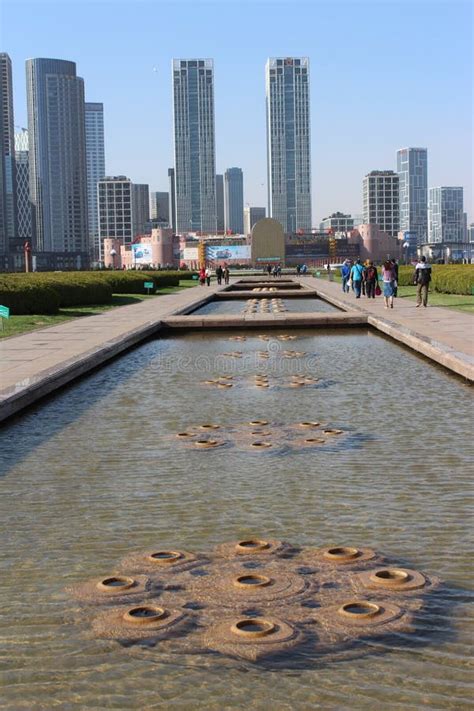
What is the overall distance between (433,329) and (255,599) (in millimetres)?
13529

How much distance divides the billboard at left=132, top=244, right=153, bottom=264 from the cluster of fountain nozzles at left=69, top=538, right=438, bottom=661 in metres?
184

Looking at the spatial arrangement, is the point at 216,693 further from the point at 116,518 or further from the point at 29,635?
the point at 116,518

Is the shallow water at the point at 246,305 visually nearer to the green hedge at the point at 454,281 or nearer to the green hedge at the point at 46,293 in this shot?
the green hedge at the point at 46,293

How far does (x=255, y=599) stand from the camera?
439cm

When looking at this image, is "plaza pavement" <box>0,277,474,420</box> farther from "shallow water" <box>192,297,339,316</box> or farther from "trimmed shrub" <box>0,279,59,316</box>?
"shallow water" <box>192,297,339,316</box>

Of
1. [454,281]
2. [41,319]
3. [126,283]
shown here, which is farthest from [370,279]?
[126,283]

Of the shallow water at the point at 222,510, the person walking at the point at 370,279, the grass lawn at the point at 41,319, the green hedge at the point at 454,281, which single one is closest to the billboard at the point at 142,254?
the green hedge at the point at 454,281

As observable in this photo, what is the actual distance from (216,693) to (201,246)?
587 ft

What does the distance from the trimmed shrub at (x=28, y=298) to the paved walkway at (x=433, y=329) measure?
27.1ft

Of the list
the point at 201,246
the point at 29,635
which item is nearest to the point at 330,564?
the point at 29,635

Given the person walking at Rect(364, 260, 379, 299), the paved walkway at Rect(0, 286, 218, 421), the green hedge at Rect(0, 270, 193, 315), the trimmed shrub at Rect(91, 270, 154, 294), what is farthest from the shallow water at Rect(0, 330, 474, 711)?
the trimmed shrub at Rect(91, 270, 154, 294)

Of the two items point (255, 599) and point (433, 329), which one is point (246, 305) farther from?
point (255, 599)

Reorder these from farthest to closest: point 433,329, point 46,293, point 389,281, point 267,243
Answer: point 267,243 < point 46,293 < point 389,281 < point 433,329

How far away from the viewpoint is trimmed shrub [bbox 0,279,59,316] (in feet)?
81.8
